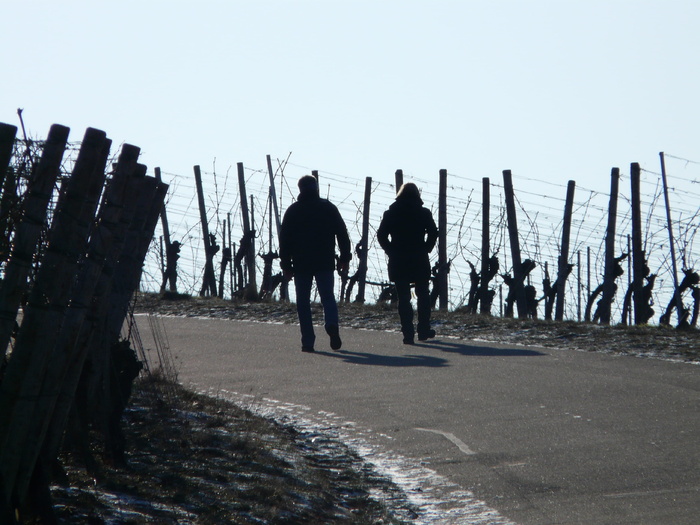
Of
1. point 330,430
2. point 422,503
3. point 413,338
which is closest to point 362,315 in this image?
point 413,338

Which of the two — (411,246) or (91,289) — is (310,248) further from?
(91,289)

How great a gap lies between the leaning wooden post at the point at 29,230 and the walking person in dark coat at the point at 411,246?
326 inches

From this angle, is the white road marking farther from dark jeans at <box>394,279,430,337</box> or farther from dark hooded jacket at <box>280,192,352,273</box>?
dark jeans at <box>394,279,430,337</box>

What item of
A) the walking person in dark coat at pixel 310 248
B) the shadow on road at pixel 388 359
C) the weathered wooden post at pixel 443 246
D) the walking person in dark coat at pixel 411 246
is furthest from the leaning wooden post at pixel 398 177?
the shadow on road at pixel 388 359

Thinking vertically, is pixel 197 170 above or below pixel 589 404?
above

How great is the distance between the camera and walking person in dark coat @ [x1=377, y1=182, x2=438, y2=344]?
12539 millimetres

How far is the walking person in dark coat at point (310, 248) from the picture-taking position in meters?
11.8

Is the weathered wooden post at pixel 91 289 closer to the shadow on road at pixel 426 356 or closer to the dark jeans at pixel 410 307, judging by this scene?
the shadow on road at pixel 426 356

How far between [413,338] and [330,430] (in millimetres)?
4687

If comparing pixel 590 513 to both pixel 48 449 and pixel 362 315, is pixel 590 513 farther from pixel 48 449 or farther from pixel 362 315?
pixel 362 315

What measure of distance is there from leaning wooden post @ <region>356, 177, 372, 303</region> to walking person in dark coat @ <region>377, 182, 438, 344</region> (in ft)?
19.6

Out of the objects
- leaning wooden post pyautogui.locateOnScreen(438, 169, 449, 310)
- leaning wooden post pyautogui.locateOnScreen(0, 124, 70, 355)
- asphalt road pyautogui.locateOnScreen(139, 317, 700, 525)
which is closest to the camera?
leaning wooden post pyautogui.locateOnScreen(0, 124, 70, 355)

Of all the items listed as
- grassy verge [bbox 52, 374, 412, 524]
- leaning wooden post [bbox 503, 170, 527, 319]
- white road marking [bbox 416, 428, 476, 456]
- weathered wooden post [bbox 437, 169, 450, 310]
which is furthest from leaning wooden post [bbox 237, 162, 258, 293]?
white road marking [bbox 416, 428, 476, 456]

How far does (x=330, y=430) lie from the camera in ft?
25.3
